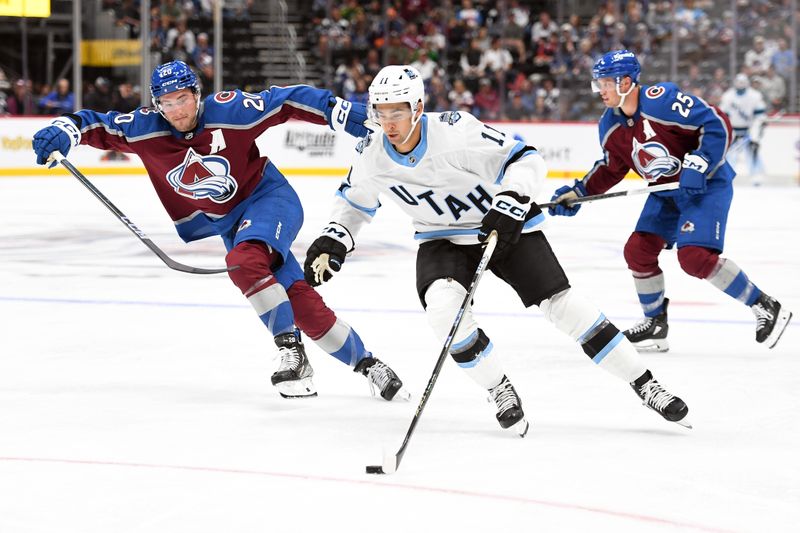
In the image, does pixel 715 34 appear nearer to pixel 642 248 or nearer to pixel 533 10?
pixel 533 10

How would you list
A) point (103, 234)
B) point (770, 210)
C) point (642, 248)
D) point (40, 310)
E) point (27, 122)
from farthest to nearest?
point (27, 122) < point (770, 210) < point (103, 234) < point (40, 310) < point (642, 248)

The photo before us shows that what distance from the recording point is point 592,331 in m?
3.04

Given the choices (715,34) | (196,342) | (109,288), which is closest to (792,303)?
(196,342)

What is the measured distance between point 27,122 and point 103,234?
18.7 feet

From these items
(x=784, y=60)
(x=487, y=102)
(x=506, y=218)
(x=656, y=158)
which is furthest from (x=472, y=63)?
(x=506, y=218)

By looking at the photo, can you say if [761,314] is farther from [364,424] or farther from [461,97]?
[461,97]

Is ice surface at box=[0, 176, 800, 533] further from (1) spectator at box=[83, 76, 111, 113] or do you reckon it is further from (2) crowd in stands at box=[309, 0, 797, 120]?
(1) spectator at box=[83, 76, 111, 113]

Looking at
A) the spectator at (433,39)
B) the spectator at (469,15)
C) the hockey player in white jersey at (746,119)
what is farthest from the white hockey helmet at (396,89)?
the spectator at (469,15)

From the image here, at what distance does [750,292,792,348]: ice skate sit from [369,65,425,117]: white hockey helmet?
6.31 feet

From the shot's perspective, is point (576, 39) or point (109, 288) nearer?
point (109, 288)

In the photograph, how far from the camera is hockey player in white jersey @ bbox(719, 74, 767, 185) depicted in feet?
42.1

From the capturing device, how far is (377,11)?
15.7 metres

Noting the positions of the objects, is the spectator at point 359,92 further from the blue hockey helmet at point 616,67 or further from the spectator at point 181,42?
the blue hockey helmet at point 616,67

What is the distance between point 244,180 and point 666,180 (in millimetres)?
1635
